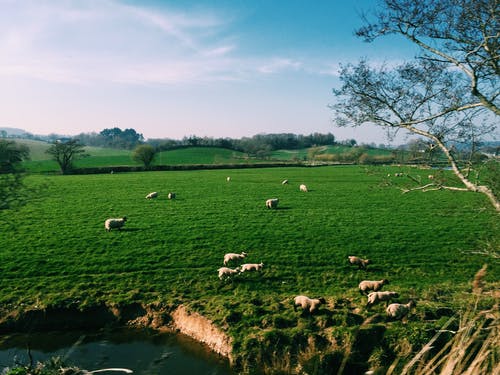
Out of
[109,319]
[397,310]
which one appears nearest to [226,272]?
[109,319]

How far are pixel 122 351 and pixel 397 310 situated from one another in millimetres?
9543

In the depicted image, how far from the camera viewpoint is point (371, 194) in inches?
1473

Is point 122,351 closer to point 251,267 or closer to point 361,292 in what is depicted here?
point 251,267

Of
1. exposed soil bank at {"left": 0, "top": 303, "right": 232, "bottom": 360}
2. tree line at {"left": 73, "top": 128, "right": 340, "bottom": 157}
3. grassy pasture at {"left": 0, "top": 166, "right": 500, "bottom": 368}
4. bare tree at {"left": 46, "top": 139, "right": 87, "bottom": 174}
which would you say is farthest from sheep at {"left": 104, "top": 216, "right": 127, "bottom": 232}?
tree line at {"left": 73, "top": 128, "right": 340, "bottom": 157}

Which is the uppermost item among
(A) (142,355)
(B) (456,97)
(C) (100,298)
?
(B) (456,97)

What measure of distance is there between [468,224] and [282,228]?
13.3m

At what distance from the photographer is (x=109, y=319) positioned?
13.4 m

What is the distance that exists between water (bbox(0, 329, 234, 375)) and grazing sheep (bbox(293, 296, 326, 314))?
3363mm

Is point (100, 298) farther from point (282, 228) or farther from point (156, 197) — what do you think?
point (156, 197)

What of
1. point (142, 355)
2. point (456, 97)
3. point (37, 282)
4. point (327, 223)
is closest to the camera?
point (456, 97)

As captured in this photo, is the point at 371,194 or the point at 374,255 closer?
the point at 374,255

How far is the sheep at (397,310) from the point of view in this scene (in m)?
12.0

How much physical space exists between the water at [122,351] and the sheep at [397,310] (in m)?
5.88

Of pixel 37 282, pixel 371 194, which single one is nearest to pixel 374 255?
pixel 37 282
